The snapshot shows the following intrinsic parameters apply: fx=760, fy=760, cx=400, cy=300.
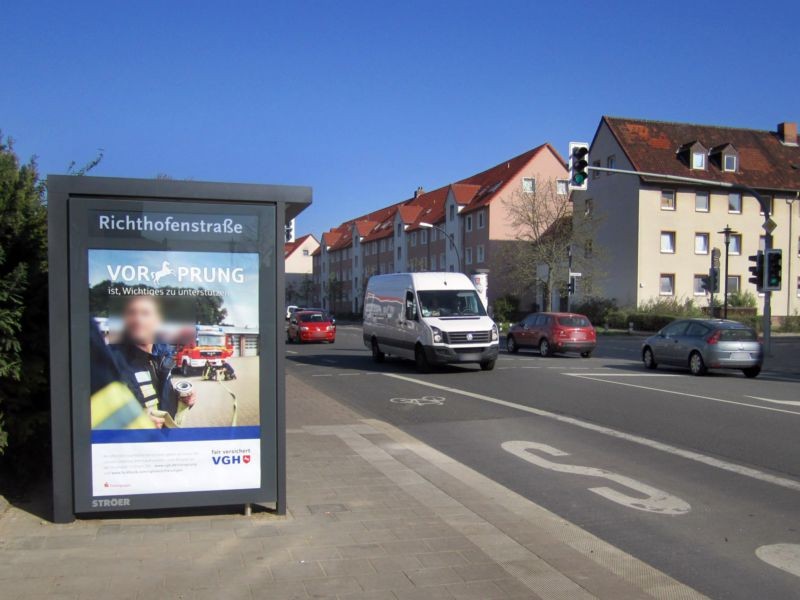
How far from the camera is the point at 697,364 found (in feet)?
62.1

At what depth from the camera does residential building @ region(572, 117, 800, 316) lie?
159 feet

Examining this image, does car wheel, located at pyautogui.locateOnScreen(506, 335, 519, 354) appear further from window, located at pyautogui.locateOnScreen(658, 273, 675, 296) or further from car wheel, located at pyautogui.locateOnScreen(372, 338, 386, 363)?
window, located at pyautogui.locateOnScreen(658, 273, 675, 296)

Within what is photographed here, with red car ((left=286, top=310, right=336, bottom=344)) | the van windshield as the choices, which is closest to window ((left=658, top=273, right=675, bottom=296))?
red car ((left=286, top=310, right=336, bottom=344))

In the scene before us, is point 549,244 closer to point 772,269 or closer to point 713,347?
point 772,269

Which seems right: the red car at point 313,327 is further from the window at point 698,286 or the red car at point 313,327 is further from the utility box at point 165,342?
the utility box at point 165,342

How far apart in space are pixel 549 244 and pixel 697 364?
30.6 m

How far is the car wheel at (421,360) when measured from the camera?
62.4 feet

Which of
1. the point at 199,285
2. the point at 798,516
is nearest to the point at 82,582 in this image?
the point at 199,285

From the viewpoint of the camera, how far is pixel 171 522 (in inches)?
211

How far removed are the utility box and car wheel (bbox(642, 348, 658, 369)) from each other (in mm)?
17176

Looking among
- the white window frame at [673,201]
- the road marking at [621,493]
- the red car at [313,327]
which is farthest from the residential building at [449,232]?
the road marking at [621,493]

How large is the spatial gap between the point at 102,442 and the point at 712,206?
50.6m

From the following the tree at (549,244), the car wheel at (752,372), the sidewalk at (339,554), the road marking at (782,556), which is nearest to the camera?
the sidewalk at (339,554)

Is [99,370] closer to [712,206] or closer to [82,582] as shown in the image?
[82,582]
